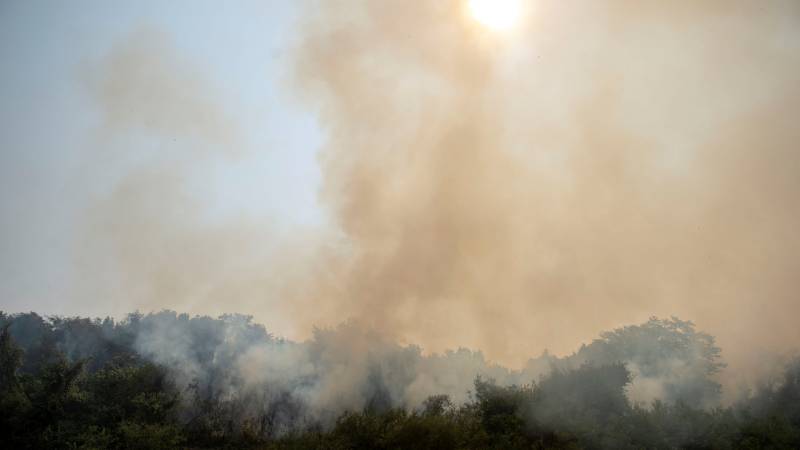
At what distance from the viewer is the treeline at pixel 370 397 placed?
2095 centimetres

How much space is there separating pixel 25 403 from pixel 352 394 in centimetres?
1682

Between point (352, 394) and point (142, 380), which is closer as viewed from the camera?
point (142, 380)

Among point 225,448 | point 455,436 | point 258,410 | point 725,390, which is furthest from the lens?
point 725,390

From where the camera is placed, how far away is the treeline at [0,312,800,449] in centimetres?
2095

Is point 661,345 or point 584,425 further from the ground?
point 661,345

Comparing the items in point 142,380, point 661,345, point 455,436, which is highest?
point 661,345

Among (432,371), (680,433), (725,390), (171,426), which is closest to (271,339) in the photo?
(432,371)

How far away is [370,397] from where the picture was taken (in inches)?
1257

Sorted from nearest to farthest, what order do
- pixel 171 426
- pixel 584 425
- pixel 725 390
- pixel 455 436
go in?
pixel 455 436 → pixel 584 425 → pixel 171 426 → pixel 725 390

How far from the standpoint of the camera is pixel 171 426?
23.5m

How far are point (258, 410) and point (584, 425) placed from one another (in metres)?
18.7

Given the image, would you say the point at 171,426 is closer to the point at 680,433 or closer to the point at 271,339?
the point at 271,339

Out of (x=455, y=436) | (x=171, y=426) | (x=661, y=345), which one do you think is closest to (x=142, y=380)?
(x=171, y=426)

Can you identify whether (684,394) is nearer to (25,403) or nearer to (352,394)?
(352,394)
